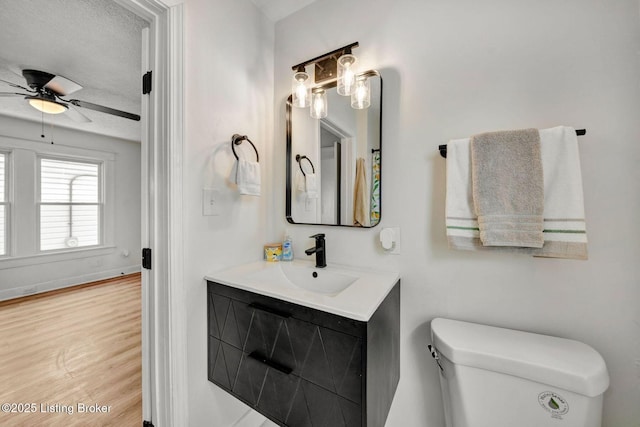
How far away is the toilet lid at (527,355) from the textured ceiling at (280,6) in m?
1.91

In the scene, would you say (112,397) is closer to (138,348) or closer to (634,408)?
(138,348)

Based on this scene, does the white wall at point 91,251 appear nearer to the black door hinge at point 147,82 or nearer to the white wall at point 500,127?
the black door hinge at point 147,82

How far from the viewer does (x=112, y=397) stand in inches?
62.0

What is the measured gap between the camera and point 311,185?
1480 mm

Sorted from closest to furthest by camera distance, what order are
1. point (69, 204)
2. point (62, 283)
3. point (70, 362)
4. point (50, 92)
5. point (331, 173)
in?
1. point (331, 173)
2. point (70, 362)
3. point (50, 92)
4. point (62, 283)
5. point (69, 204)

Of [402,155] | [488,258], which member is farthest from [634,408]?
[402,155]

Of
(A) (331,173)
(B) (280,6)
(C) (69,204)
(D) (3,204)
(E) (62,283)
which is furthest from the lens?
(C) (69,204)

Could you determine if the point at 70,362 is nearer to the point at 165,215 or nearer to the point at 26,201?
the point at 165,215

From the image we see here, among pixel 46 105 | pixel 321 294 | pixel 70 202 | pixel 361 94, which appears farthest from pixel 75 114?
pixel 321 294

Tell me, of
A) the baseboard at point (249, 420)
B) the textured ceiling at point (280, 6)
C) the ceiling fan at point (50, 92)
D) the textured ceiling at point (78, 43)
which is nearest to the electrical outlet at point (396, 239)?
the baseboard at point (249, 420)

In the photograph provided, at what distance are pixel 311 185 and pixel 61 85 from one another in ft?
7.47

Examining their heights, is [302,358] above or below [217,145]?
below

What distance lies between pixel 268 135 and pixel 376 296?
3.94 feet

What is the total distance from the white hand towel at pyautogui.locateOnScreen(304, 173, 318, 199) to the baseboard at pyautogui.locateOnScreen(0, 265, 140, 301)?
450cm
